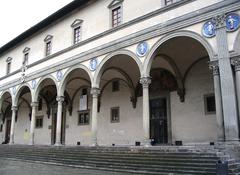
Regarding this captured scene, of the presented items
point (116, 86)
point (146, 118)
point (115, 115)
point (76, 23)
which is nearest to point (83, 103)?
point (115, 115)

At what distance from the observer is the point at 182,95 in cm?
1666

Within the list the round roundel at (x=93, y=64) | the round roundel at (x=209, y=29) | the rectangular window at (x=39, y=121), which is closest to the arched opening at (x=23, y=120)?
the rectangular window at (x=39, y=121)

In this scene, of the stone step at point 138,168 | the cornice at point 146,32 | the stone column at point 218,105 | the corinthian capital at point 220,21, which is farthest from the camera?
the cornice at point 146,32

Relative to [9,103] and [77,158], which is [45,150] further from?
[9,103]

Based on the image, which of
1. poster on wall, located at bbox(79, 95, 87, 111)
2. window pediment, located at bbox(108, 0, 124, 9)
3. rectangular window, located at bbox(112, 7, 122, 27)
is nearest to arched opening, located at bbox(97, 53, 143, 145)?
poster on wall, located at bbox(79, 95, 87, 111)

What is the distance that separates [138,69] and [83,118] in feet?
25.3

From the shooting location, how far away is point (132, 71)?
19047 mm

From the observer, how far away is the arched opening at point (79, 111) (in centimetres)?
2290

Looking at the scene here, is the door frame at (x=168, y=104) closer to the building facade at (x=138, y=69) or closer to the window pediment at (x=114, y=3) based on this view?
the building facade at (x=138, y=69)

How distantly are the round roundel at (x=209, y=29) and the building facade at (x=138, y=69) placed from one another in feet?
0.15

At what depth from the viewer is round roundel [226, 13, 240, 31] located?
11.2 metres

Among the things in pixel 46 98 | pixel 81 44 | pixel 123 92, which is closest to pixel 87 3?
pixel 81 44

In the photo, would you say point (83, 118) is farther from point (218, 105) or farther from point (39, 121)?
point (218, 105)

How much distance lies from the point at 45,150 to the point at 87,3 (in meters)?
10.2
